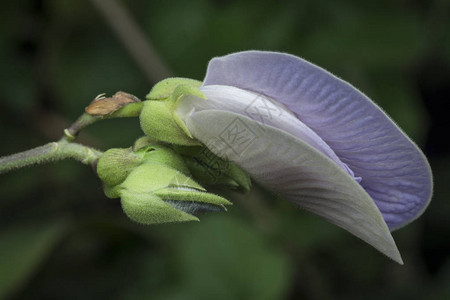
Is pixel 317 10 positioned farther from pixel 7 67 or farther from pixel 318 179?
pixel 318 179

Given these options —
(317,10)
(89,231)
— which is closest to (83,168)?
(89,231)

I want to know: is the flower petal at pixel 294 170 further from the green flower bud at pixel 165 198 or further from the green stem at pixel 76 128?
the green stem at pixel 76 128

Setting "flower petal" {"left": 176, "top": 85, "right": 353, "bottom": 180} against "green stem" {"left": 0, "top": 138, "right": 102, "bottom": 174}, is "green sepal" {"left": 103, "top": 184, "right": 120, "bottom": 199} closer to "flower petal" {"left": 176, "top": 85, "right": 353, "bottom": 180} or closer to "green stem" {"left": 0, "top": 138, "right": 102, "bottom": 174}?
"green stem" {"left": 0, "top": 138, "right": 102, "bottom": 174}

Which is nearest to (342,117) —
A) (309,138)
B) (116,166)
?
(309,138)

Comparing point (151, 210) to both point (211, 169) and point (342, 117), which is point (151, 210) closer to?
point (211, 169)

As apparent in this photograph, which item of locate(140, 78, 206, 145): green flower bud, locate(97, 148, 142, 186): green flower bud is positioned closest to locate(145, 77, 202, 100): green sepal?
locate(140, 78, 206, 145): green flower bud

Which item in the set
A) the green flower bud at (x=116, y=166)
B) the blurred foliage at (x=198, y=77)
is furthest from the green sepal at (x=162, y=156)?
the blurred foliage at (x=198, y=77)

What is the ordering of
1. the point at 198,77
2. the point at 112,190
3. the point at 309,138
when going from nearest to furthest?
the point at 309,138 → the point at 112,190 → the point at 198,77
